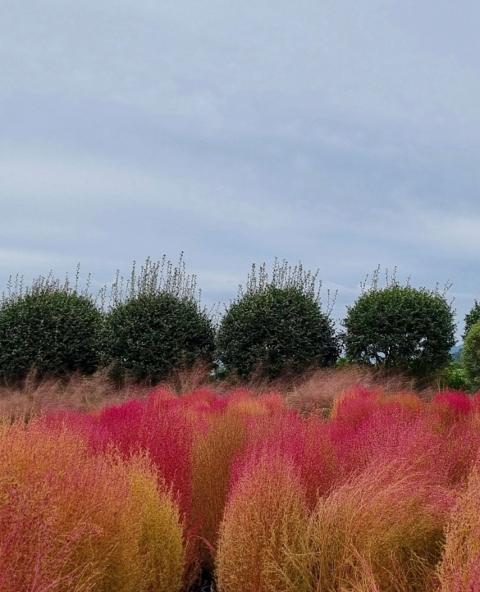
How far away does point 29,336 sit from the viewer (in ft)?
58.1

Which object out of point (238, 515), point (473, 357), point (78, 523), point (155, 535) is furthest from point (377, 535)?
point (473, 357)

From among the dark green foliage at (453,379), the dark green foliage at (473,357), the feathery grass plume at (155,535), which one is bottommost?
the feathery grass plume at (155,535)

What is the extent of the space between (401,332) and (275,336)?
9.68 ft

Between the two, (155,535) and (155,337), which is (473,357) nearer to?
(155,337)

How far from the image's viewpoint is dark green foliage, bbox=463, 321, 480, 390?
14.5 m

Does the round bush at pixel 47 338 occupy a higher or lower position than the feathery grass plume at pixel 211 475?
higher

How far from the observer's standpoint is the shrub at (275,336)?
1602 cm

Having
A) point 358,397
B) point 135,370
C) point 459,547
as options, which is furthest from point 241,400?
point 135,370

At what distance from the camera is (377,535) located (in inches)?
144

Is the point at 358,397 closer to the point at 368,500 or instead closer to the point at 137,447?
the point at 137,447

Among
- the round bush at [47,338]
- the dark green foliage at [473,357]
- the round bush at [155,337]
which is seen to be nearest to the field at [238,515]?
the dark green foliage at [473,357]

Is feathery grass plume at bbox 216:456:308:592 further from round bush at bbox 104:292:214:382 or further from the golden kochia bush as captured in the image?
round bush at bbox 104:292:214:382

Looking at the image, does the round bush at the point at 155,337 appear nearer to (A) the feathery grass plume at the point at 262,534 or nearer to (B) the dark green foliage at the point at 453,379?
(B) the dark green foliage at the point at 453,379

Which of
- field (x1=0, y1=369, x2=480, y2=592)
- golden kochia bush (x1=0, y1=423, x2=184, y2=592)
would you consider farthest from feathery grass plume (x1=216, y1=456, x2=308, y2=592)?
golden kochia bush (x1=0, y1=423, x2=184, y2=592)
